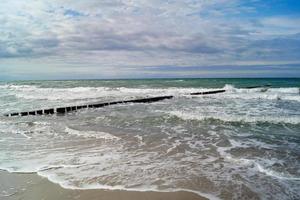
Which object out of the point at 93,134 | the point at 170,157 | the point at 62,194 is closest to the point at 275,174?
the point at 170,157

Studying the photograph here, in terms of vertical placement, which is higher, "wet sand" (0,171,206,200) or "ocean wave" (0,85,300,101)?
"ocean wave" (0,85,300,101)

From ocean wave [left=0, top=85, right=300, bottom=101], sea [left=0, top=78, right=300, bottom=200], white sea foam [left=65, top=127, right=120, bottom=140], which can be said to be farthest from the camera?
ocean wave [left=0, top=85, right=300, bottom=101]

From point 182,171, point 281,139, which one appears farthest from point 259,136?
point 182,171

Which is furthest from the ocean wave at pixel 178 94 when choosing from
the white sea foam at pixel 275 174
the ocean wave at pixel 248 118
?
the white sea foam at pixel 275 174

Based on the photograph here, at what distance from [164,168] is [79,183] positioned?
216 centimetres

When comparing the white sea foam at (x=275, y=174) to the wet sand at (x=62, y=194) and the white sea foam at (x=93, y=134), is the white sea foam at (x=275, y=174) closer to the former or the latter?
the wet sand at (x=62, y=194)

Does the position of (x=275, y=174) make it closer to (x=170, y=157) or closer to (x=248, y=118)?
(x=170, y=157)

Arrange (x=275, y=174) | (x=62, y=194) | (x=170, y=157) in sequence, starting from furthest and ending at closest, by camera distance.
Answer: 1. (x=170, y=157)
2. (x=275, y=174)
3. (x=62, y=194)

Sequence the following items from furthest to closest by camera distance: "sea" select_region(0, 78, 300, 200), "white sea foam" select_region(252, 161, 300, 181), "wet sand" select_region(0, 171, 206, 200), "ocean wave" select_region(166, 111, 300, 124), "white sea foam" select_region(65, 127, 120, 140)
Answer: "ocean wave" select_region(166, 111, 300, 124)
"white sea foam" select_region(65, 127, 120, 140)
"white sea foam" select_region(252, 161, 300, 181)
"sea" select_region(0, 78, 300, 200)
"wet sand" select_region(0, 171, 206, 200)

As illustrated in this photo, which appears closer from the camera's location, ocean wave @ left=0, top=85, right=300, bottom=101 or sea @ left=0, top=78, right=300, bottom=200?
sea @ left=0, top=78, right=300, bottom=200

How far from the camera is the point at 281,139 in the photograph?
1052 cm

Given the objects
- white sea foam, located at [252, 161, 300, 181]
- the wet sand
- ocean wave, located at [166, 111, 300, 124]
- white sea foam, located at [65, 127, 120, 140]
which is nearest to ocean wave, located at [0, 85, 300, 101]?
ocean wave, located at [166, 111, 300, 124]

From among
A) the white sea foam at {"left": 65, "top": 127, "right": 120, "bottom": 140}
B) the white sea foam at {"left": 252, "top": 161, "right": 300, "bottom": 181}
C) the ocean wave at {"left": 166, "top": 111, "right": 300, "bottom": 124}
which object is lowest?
the white sea foam at {"left": 252, "top": 161, "right": 300, "bottom": 181}

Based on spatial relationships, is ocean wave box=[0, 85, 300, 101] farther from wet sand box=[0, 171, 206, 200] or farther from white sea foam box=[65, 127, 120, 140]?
wet sand box=[0, 171, 206, 200]
